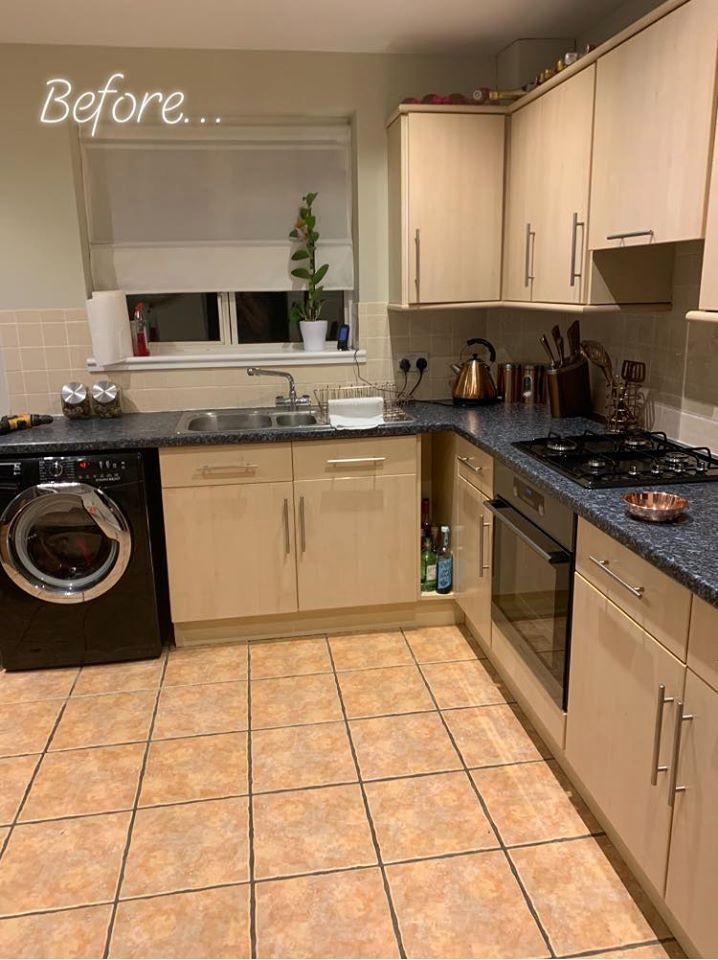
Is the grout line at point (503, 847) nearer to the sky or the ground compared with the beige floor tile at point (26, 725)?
nearer to the ground

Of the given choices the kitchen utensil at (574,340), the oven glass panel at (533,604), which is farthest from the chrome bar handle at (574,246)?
the oven glass panel at (533,604)

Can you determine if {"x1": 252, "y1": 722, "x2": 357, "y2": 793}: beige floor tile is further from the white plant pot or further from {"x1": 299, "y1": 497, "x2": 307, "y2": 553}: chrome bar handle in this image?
the white plant pot

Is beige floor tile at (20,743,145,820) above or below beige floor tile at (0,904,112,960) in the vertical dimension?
above

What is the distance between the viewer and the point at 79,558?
2871 mm

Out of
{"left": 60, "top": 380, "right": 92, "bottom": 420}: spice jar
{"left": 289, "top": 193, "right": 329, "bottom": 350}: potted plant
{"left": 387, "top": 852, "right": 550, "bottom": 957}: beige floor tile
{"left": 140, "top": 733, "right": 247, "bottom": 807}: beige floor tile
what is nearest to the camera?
{"left": 387, "top": 852, "right": 550, "bottom": 957}: beige floor tile

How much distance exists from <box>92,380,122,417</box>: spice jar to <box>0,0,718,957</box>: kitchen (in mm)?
16

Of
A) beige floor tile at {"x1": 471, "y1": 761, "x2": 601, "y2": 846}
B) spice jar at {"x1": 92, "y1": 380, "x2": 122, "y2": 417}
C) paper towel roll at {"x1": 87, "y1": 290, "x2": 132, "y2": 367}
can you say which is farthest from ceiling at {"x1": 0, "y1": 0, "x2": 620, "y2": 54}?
beige floor tile at {"x1": 471, "y1": 761, "x2": 601, "y2": 846}

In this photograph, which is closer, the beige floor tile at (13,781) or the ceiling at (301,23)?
the beige floor tile at (13,781)

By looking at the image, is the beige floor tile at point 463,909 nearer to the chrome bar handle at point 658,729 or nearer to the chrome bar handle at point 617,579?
the chrome bar handle at point 658,729

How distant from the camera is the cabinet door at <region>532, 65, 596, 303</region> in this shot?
2.42 m

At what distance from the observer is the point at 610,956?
1614 mm

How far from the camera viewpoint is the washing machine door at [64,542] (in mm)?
2725

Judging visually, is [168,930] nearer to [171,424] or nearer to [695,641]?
[695,641]

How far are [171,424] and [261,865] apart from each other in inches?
70.8
